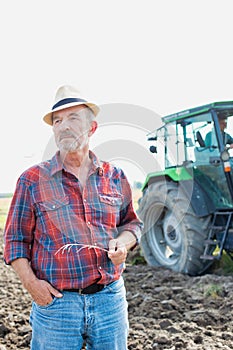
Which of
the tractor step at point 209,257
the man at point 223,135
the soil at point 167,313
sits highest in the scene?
the man at point 223,135

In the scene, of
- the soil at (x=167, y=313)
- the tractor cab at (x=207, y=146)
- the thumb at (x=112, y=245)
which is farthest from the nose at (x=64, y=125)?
the tractor cab at (x=207, y=146)

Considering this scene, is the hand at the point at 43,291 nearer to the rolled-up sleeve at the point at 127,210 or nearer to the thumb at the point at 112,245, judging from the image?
the thumb at the point at 112,245

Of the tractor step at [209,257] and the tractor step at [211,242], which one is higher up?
the tractor step at [211,242]

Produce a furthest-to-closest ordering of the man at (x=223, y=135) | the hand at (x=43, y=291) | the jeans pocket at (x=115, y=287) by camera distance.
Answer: the man at (x=223, y=135)
the jeans pocket at (x=115, y=287)
the hand at (x=43, y=291)

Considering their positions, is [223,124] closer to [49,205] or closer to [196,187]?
[196,187]

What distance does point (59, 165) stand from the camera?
2.28 metres

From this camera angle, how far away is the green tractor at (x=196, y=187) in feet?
19.0

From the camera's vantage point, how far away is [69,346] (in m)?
2.12

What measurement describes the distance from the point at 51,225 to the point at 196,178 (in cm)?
425

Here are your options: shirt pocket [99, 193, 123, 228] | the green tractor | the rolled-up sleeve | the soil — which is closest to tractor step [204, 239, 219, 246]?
the green tractor

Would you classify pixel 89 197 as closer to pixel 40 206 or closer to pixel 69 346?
pixel 40 206

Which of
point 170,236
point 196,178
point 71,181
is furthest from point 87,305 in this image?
point 170,236

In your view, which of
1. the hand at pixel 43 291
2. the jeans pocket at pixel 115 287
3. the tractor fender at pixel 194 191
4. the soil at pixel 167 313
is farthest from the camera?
the tractor fender at pixel 194 191

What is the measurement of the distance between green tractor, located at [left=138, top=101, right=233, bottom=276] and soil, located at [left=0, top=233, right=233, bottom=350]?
1.35ft
